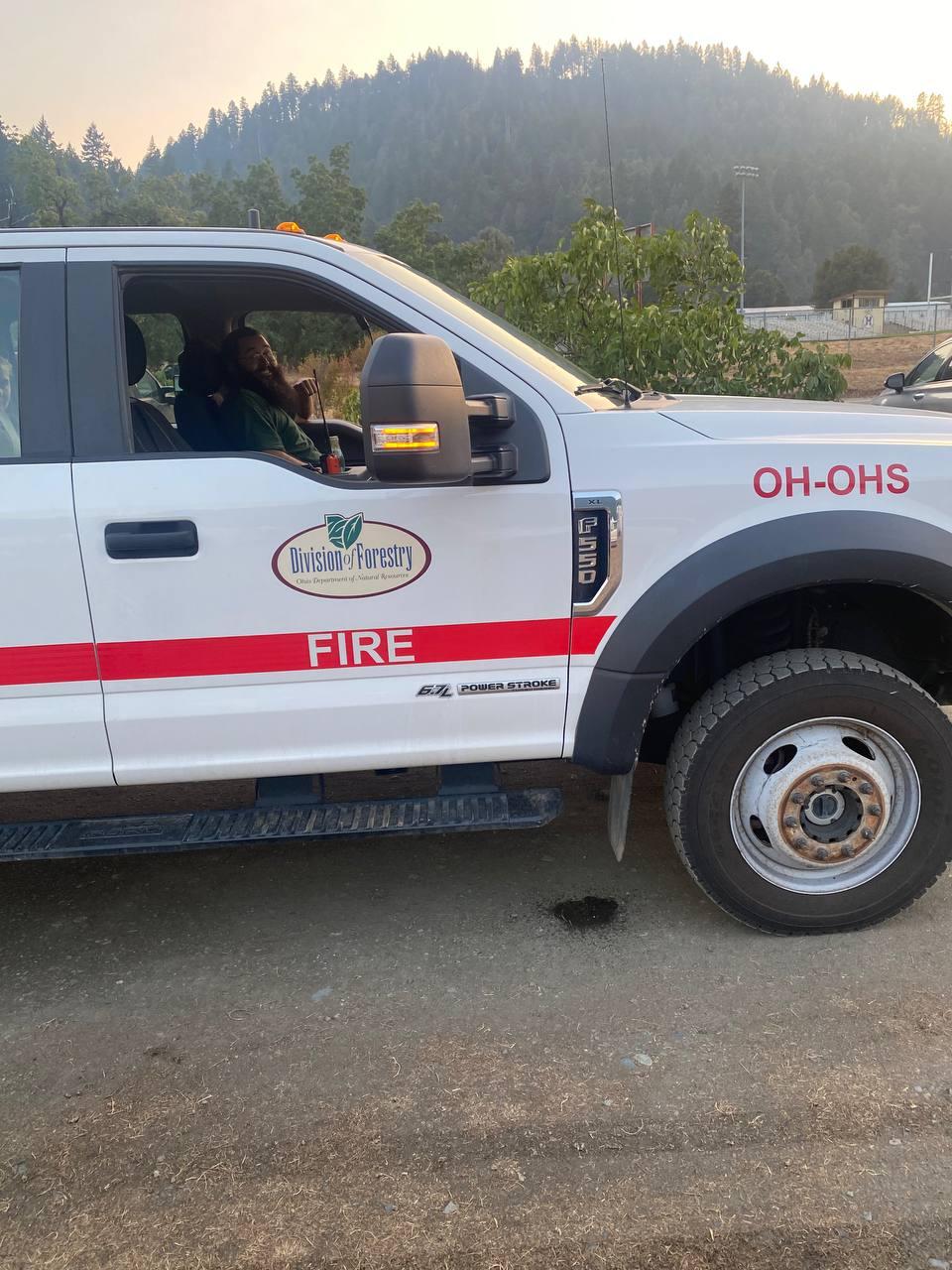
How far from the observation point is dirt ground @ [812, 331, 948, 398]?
1199 inches

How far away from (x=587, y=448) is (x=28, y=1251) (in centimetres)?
222

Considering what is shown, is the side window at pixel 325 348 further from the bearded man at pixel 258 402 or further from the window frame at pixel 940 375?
the window frame at pixel 940 375

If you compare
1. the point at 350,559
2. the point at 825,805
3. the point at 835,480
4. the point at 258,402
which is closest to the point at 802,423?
the point at 835,480

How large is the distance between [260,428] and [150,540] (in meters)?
0.97

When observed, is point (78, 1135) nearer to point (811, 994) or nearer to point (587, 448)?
point (811, 994)

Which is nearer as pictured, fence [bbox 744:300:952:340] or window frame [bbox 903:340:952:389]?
window frame [bbox 903:340:952:389]

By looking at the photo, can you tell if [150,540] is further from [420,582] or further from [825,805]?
[825,805]

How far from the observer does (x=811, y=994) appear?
2.72m

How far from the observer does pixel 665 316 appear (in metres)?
6.84

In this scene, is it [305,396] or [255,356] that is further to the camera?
[305,396]

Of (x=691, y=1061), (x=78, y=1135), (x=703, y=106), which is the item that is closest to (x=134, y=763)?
(x=78, y=1135)

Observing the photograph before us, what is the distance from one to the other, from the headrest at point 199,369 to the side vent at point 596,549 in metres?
1.53

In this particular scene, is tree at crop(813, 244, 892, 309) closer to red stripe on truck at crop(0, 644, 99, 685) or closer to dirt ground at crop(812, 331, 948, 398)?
dirt ground at crop(812, 331, 948, 398)

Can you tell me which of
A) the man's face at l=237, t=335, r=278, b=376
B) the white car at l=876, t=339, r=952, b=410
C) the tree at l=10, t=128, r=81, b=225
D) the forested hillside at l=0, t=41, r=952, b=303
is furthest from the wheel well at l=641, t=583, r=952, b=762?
the tree at l=10, t=128, r=81, b=225
